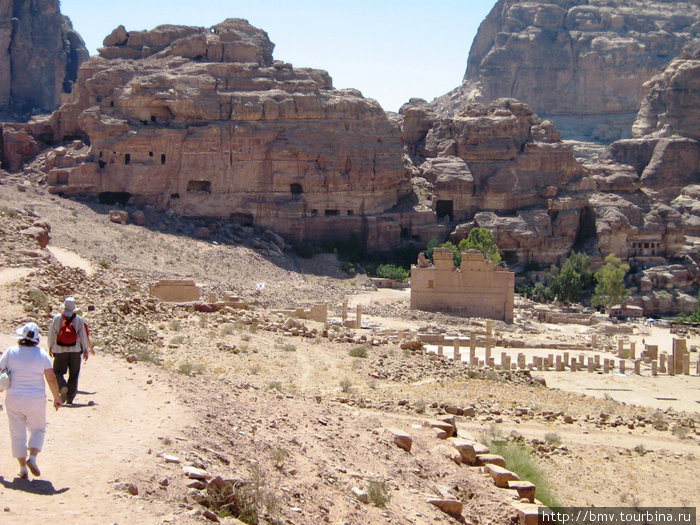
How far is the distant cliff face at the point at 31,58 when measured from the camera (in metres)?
90.2

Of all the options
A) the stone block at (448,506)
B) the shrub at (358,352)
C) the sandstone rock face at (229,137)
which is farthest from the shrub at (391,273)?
the stone block at (448,506)

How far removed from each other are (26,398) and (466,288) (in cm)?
3647

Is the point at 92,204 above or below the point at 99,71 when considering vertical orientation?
below

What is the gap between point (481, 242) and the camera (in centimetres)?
6000

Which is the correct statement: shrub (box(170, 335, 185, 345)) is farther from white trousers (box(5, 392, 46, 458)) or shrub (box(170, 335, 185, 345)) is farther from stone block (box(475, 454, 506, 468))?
white trousers (box(5, 392, 46, 458))

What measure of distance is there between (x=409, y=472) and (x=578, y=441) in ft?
24.3

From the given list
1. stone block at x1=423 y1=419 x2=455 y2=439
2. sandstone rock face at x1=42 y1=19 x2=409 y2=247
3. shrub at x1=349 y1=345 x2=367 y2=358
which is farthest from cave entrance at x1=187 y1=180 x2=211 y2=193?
stone block at x1=423 y1=419 x2=455 y2=439

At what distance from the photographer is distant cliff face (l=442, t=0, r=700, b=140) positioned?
123000 millimetres

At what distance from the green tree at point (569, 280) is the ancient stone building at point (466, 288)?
12.5 m

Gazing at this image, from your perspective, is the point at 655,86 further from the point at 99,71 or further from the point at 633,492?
the point at 633,492

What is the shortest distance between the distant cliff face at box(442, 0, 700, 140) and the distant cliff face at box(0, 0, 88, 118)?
5622 centimetres

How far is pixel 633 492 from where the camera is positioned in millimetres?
18703

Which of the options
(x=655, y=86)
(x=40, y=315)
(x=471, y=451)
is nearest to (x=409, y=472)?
(x=471, y=451)

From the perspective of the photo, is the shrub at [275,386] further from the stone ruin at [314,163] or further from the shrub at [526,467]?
the stone ruin at [314,163]
